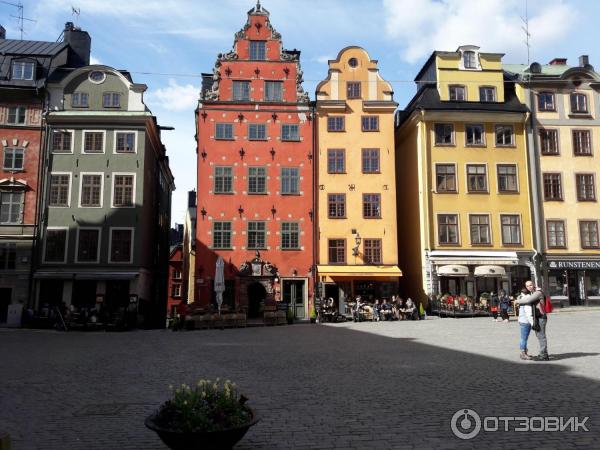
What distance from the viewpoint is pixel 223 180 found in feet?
116

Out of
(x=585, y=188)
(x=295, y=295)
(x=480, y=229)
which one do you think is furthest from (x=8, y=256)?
(x=585, y=188)

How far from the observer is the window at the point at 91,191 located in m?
33.9

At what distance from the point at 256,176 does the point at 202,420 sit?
30.4m

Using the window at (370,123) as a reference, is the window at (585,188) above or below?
below

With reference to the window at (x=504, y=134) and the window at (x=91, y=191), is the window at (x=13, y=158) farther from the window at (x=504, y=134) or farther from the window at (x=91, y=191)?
the window at (x=504, y=134)

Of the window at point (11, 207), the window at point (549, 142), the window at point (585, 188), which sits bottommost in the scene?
the window at point (11, 207)

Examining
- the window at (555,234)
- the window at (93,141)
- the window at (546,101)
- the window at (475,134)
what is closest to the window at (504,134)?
the window at (475,134)

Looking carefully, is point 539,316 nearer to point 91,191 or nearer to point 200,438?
point 200,438

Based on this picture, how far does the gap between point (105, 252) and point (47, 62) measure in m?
13.6

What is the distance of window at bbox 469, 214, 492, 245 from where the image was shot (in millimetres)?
35812

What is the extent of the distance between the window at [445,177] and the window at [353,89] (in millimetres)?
7204

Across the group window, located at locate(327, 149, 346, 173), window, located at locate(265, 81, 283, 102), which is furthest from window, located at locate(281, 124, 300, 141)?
window, located at locate(327, 149, 346, 173)

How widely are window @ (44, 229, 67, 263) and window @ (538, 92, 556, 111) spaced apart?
32.4m

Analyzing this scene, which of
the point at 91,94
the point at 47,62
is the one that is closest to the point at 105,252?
the point at 91,94
